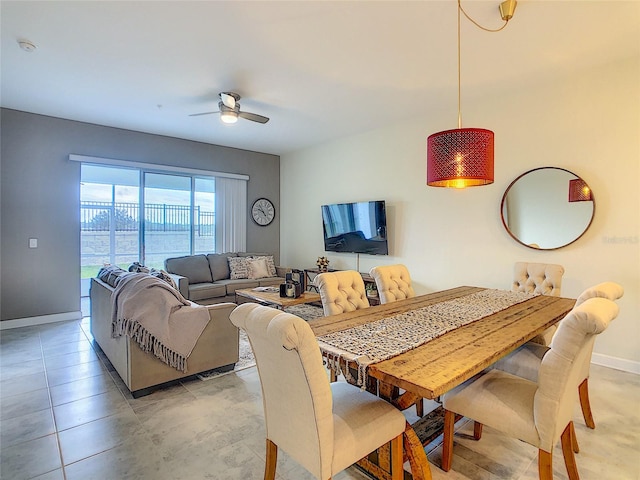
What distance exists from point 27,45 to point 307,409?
3.56 metres

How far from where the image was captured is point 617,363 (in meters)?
3.16

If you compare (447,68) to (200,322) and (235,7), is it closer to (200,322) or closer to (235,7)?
(235,7)

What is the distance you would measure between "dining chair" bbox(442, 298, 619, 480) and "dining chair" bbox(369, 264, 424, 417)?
3.60ft

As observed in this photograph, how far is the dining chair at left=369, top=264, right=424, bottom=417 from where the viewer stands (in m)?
2.82

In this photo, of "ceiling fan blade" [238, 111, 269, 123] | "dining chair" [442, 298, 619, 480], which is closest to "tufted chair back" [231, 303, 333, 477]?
"dining chair" [442, 298, 619, 480]

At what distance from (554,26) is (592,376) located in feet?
9.54

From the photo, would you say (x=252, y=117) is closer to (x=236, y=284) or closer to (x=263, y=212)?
(x=236, y=284)

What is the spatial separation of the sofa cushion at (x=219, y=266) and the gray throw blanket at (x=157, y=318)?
2.64 m

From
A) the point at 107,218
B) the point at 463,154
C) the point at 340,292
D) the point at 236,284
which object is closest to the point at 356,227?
the point at 236,284

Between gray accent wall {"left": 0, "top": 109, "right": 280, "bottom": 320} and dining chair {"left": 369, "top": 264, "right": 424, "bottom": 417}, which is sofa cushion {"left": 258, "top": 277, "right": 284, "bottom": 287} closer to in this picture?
gray accent wall {"left": 0, "top": 109, "right": 280, "bottom": 320}

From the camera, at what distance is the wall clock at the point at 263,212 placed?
6664 mm

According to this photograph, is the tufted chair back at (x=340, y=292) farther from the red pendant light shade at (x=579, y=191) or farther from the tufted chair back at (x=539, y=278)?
the red pendant light shade at (x=579, y=191)

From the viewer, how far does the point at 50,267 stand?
15.5 feet

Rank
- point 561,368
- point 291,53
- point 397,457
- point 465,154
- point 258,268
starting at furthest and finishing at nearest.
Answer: point 258,268 → point 291,53 → point 465,154 → point 397,457 → point 561,368
